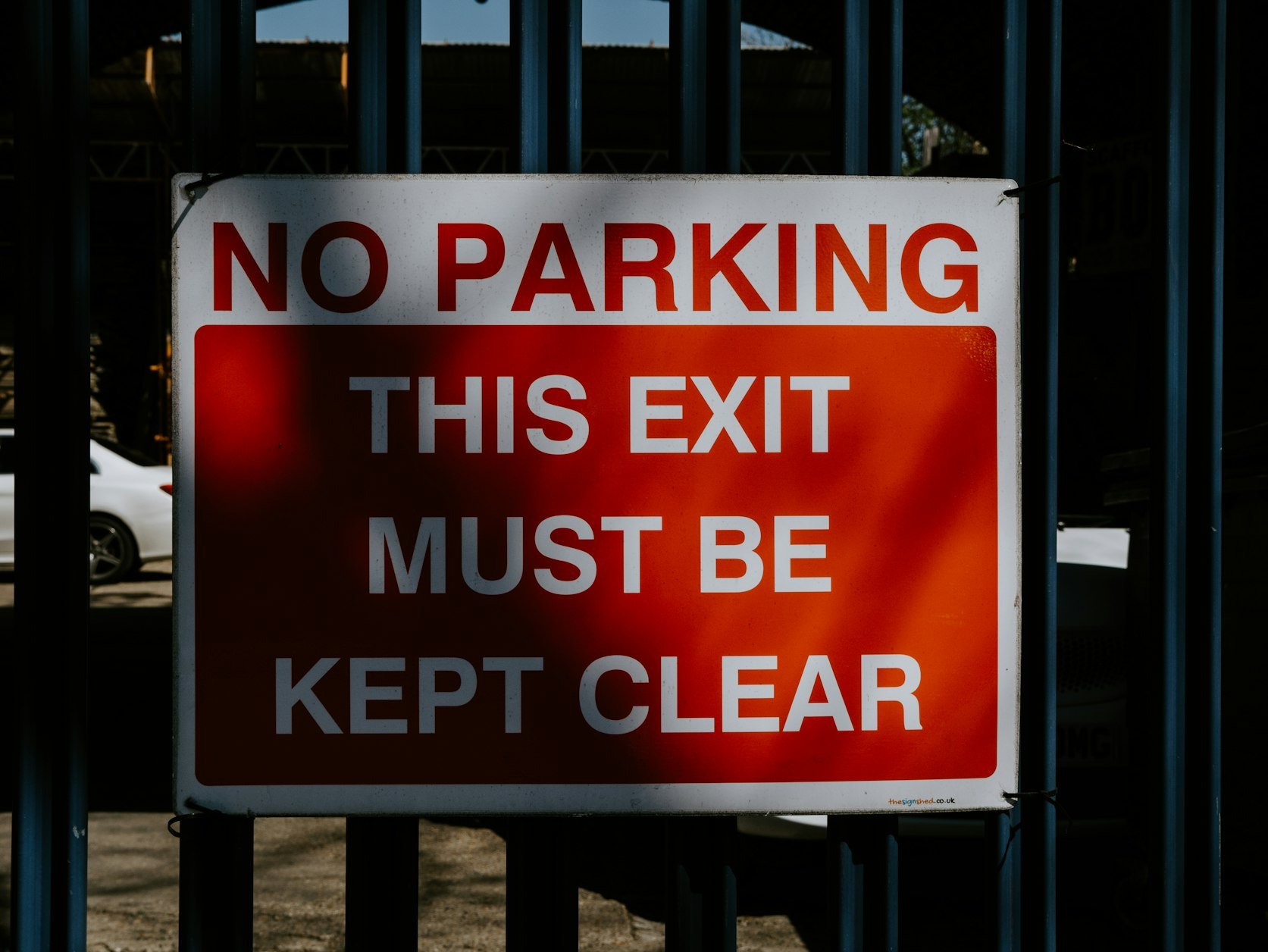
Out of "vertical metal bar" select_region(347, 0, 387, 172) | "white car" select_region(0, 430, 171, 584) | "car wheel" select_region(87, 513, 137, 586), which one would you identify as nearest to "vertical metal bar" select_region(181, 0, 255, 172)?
"vertical metal bar" select_region(347, 0, 387, 172)

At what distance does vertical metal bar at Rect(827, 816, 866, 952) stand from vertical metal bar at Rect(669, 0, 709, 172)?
0.93 m

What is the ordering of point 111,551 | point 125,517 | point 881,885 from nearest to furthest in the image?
1. point 881,885
2. point 125,517
3. point 111,551

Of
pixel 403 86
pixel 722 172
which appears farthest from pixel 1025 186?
pixel 403 86

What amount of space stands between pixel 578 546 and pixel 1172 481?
818 mm

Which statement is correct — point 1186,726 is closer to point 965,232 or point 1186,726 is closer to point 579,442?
point 965,232

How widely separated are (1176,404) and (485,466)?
37.3 inches

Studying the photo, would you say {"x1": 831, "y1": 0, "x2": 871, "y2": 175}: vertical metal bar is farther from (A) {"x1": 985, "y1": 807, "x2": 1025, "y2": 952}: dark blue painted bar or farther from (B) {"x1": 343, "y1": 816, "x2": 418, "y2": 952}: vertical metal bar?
(B) {"x1": 343, "y1": 816, "x2": 418, "y2": 952}: vertical metal bar

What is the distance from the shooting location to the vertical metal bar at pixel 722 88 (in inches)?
58.9

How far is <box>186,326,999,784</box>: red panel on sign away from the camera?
1.47m

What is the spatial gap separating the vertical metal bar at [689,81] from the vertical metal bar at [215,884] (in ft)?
3.54

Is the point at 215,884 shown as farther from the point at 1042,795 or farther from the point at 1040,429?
the point at 1040,429

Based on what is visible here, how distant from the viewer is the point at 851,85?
59.7 inches

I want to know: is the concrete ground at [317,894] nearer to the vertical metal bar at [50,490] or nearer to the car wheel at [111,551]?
the vertical metal bar at [50,490]

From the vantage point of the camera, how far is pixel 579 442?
1.48 metres
